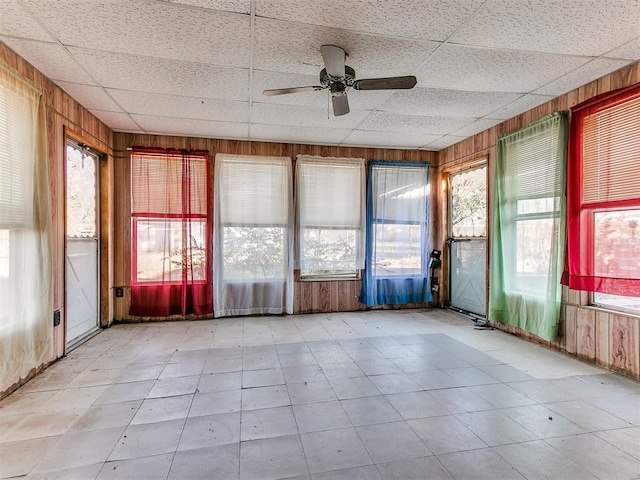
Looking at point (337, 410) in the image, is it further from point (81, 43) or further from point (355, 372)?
point (81, 43)

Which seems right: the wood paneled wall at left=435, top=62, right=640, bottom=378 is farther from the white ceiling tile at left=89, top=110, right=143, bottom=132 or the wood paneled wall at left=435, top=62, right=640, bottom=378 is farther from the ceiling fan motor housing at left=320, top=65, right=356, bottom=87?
the white ceiling tile at left=89, top=110, right=143, bottom=132

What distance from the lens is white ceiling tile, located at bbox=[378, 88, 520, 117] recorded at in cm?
336

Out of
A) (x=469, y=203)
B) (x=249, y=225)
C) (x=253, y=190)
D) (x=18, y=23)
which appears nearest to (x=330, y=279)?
(x=249, y=225)

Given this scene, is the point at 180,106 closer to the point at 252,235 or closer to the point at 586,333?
the point at 252,235

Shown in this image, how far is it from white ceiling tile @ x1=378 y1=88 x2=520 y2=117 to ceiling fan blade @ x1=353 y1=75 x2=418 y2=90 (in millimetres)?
805

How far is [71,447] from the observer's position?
6.36 ft

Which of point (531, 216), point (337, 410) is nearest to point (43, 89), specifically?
point (337, 410)

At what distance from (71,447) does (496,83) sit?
14.3 ft

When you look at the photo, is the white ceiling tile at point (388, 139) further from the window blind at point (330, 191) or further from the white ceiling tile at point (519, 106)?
the white ceiling tile at point (519, 106)

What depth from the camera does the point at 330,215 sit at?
206 inches

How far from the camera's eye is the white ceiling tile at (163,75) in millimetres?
2732

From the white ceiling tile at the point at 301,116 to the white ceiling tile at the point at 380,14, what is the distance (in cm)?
150

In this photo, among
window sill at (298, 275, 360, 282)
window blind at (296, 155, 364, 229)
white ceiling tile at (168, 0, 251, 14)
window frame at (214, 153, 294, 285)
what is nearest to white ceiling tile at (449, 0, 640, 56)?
white ceiling tile at (168, 0, 251, 14)

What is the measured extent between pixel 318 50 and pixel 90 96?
260 centimetres
